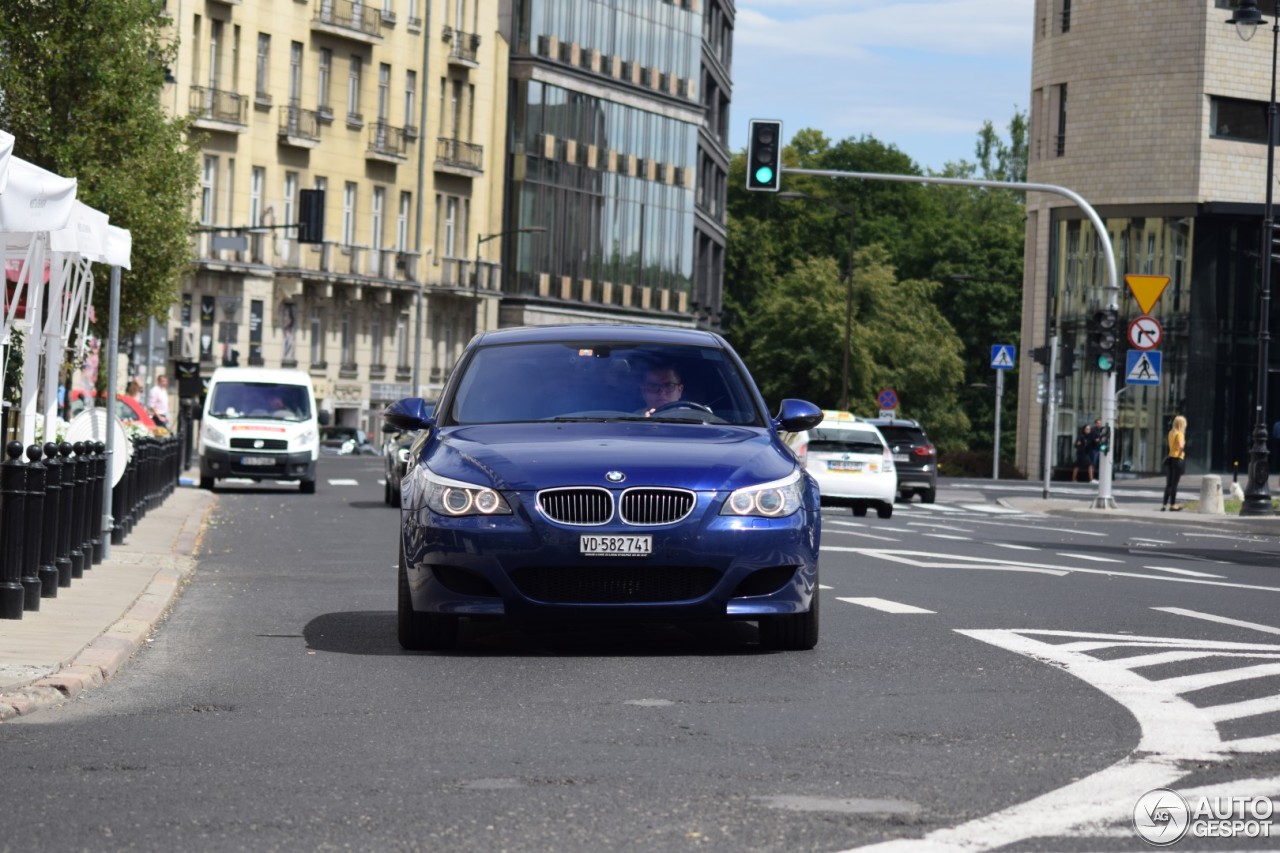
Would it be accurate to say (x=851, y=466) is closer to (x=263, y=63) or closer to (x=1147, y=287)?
(x=1147, y=287)

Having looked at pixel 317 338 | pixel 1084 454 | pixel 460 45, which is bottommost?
pixel 1084 454

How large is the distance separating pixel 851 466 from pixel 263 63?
45757mm

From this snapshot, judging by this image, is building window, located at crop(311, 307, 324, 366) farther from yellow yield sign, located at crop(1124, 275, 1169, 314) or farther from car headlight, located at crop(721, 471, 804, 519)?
car headlight, located at crop(721, 471, 804, 519)

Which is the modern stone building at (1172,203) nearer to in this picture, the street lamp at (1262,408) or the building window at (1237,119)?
Answer: the building window at (1237,119)

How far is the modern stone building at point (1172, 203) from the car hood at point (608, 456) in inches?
2245

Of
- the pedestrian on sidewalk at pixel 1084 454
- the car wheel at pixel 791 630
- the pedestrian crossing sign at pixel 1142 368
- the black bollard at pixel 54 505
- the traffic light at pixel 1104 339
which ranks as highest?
the traffic light at pixel 1104 339

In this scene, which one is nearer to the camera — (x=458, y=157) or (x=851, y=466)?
(x=851, y=466)

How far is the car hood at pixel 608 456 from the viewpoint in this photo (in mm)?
11391

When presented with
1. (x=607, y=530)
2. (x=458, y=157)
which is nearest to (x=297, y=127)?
(x=458, y=157)

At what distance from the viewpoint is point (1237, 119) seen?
70.4 meters

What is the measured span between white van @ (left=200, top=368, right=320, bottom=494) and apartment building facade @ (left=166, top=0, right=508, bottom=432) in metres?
31.2

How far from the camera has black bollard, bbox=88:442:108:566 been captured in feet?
56.8

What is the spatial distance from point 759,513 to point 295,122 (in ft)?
227

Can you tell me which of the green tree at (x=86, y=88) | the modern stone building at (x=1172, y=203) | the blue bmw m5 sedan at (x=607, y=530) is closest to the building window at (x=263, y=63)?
the modern stone building at (x=1172, y=203)
